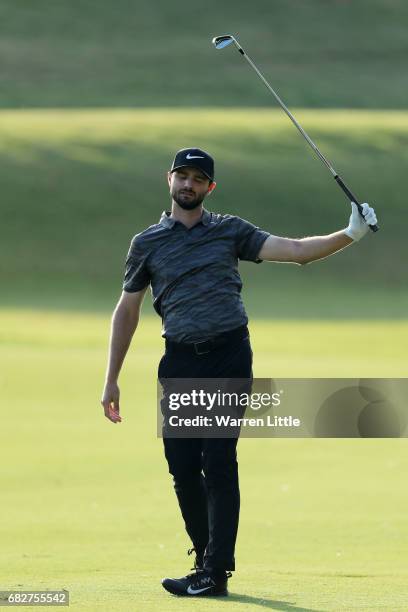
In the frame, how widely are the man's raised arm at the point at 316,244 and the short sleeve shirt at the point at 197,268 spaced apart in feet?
0.22

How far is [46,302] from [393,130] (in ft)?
62.5

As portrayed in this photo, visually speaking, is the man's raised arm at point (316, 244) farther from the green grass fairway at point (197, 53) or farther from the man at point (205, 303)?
the green grass fairway at point (197, 53)

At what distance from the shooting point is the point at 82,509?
10.6 meters

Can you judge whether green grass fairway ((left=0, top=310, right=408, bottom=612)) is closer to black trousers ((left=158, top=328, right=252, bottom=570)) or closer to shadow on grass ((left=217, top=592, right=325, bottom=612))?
shadow on grass ((left=217, top=592, right=325, bottom=612))

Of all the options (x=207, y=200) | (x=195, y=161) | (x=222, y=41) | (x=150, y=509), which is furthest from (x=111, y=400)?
(x=207, y=200)

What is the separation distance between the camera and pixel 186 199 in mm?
7137

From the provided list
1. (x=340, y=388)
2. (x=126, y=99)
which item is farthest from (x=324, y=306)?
(x=126, y=99)

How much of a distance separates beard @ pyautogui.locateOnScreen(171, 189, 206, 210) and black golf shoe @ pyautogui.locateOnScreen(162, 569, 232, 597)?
1.62 m

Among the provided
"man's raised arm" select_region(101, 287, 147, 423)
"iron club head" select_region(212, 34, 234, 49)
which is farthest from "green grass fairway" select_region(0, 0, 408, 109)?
"man's raised arm" select_region(101, 287, 147, 423)

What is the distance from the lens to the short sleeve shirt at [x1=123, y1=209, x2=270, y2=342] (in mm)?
7055

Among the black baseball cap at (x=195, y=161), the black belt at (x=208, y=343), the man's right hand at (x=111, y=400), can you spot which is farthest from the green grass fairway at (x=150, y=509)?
the black baseball cap at (x=195, y=161)

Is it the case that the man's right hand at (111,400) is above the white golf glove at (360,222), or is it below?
below
